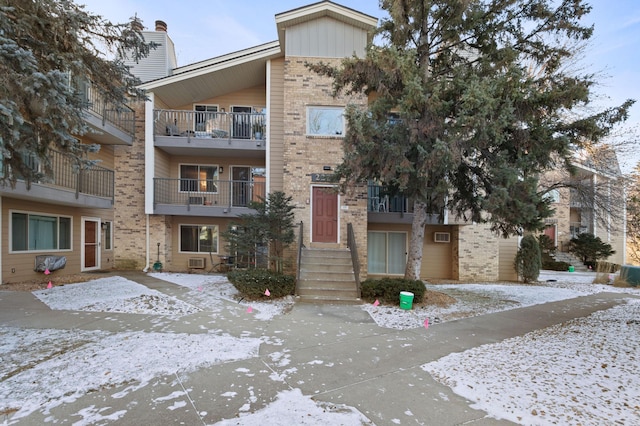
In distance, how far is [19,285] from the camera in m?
9.00

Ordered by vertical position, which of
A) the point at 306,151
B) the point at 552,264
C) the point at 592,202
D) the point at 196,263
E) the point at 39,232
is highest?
the point at 306,151

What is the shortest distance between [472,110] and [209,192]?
1040 cm

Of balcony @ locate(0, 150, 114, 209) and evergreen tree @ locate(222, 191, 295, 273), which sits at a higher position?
balcony @ locate(0, 150, 114, 209)

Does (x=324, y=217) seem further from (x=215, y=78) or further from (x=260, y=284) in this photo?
(x=215, y=78)

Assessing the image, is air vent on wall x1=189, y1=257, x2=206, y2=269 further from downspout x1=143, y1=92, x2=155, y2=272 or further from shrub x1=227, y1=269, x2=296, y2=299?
shrub x1=227, y1=269, x2=296, y2=299

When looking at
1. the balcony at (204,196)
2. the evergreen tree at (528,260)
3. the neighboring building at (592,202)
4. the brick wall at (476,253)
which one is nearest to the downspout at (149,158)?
the balcony at (204,196)

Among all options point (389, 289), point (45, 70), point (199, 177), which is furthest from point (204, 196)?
point (389, 289)

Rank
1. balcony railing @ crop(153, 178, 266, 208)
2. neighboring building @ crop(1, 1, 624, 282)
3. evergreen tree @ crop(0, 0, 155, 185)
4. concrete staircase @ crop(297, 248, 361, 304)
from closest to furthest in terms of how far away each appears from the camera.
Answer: evergreen tree @ crop(0, 0, 155, 185) → concrete staircase @ crop(297, 248, 361, 304) → neighboring building @ crop(1, 1, 624, 282) → balcony railing @ crop(153, 178, 266, 208)

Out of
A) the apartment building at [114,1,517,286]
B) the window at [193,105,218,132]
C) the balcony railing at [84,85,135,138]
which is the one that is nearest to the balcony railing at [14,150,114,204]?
the apartment building at [114,1,517,286]

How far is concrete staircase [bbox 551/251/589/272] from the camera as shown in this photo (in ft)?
60.7

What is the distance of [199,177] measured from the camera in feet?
45.2

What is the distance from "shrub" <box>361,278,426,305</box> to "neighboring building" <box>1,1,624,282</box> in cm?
290

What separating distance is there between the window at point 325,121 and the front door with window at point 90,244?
29.6 feet

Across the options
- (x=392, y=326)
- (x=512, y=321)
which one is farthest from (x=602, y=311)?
(x=392, y=326)
